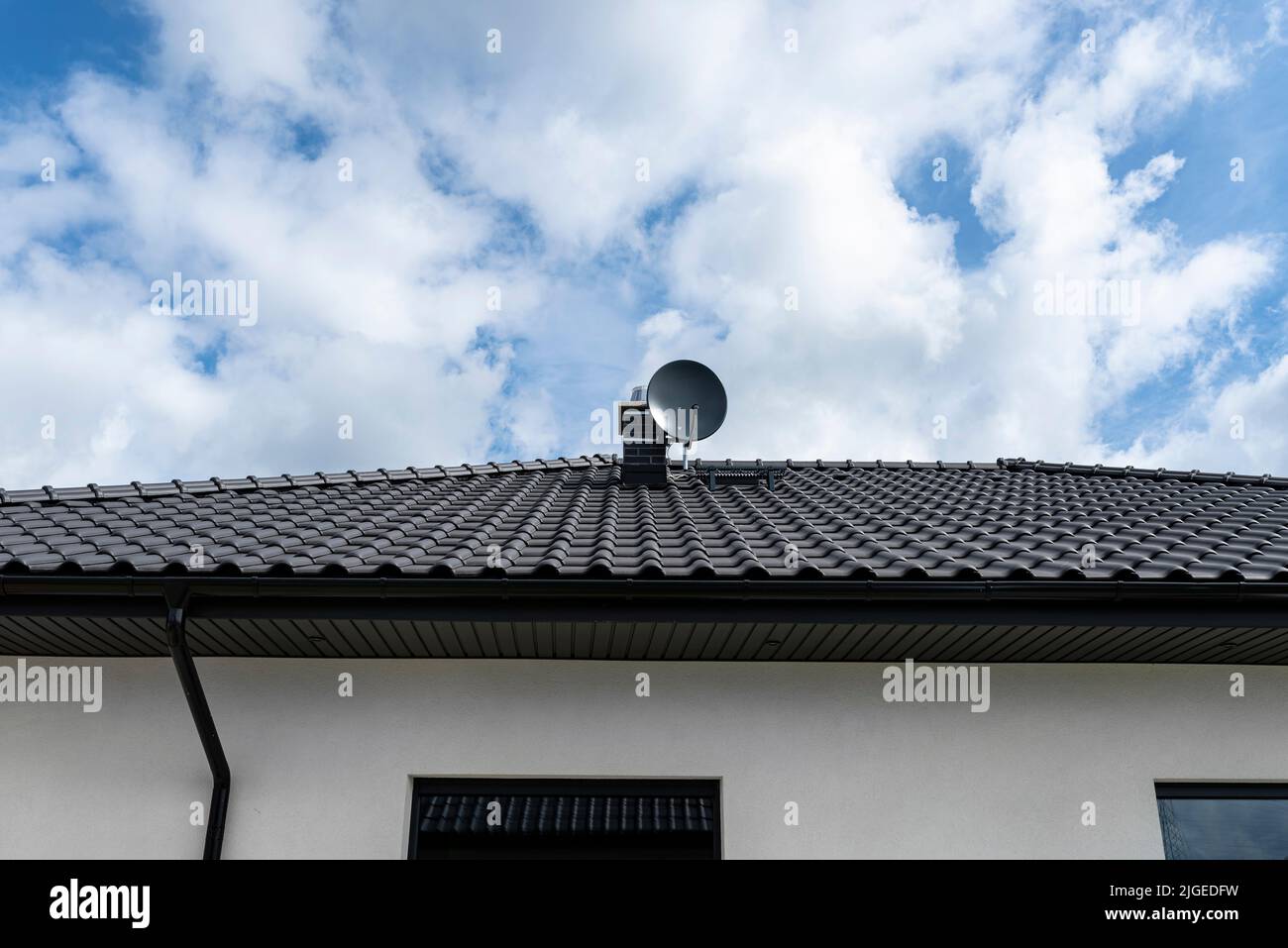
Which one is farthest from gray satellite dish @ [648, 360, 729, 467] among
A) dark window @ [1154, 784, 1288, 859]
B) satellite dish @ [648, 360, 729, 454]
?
dark window @ [1154, 784, 1288, 859]

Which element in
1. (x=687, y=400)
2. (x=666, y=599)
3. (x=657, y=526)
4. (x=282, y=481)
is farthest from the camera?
(x=687, y=400)

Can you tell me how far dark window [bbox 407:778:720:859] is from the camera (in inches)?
163

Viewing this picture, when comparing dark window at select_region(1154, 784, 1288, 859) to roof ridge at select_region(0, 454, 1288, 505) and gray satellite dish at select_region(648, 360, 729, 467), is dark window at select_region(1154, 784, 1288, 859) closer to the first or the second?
gray satellite dish at select_region(648, 360, 729, 467)

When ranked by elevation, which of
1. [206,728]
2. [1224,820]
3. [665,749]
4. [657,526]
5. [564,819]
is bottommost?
[1224,820]

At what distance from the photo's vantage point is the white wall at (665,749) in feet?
13.6

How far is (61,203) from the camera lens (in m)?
8.47

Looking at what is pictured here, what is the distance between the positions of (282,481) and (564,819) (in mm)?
4709

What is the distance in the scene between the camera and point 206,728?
4055 mm

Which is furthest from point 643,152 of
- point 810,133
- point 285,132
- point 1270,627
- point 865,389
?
point 1270,627

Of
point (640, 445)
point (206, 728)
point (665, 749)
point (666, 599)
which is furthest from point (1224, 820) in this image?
point (640, 445)

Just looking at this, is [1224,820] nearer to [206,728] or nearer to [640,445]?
[206,728]

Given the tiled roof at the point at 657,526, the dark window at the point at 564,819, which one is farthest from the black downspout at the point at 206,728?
the dark window at the point at 564,819

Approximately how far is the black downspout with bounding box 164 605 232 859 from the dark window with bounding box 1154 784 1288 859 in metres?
4.89

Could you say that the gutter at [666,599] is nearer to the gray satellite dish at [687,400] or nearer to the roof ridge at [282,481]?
the roof ridge at [282,481]
